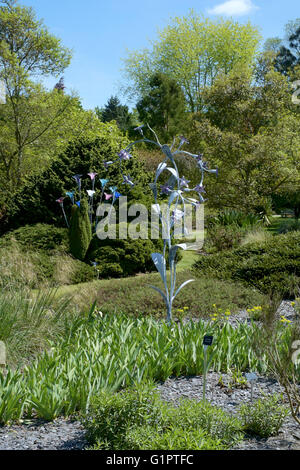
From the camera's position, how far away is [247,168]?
621 inches

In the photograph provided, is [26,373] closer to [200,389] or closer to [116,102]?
[200,389]

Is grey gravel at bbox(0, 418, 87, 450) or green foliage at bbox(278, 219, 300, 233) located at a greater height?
green foliage at bbox(278, 219, 300, 233)

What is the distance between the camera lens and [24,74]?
1559cm

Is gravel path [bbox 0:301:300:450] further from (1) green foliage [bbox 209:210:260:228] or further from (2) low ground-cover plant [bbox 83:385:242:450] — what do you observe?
(1) green foliage [bbox 209:210:260:228]

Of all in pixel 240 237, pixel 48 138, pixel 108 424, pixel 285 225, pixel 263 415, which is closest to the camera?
pixel 108 424

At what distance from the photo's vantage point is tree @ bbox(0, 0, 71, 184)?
15398mm

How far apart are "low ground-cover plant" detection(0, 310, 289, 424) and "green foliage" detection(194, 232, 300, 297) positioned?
280cm

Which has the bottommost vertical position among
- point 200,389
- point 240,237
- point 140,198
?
point 200,389

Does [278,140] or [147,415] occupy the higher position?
[278,140]

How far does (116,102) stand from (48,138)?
21.5 meters

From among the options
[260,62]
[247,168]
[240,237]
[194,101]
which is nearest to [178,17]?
[194,101]

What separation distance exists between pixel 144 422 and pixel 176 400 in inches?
29.5

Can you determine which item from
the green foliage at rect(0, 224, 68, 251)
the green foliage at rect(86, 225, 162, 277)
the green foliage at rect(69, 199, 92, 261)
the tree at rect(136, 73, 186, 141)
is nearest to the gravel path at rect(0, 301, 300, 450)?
the green foliage at rect(86, 225, 162, 277)

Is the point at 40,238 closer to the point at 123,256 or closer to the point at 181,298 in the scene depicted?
the point at 123,256
